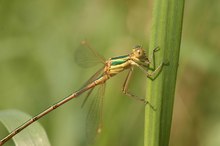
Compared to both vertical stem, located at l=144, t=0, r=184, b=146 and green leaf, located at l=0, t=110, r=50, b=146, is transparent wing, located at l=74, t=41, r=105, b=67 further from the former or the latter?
vertical stem, located at l=144, t=0, r=184, b=146

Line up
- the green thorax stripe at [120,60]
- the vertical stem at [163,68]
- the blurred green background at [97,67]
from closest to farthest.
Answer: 1. the vertical stem at [163,68]
2. the green thorax stripe at [120,60]
3. the blurred green background at [97,67]

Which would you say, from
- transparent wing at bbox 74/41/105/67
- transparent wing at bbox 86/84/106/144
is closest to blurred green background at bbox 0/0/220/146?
transparent wing at bbox 86/84/106/144

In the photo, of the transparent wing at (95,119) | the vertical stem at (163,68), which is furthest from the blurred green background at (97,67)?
the vertical stem at (163,68)

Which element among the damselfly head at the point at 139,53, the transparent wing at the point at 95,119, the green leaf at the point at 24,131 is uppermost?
the damselfly head at the point at 139,53

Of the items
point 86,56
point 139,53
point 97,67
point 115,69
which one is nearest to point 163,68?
point 139,53

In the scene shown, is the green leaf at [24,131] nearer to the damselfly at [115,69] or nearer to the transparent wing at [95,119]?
the damselfly at [115,69]

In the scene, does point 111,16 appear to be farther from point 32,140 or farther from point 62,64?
point 32,140

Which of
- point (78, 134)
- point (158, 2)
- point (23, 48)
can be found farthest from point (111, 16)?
point (158, 2)
